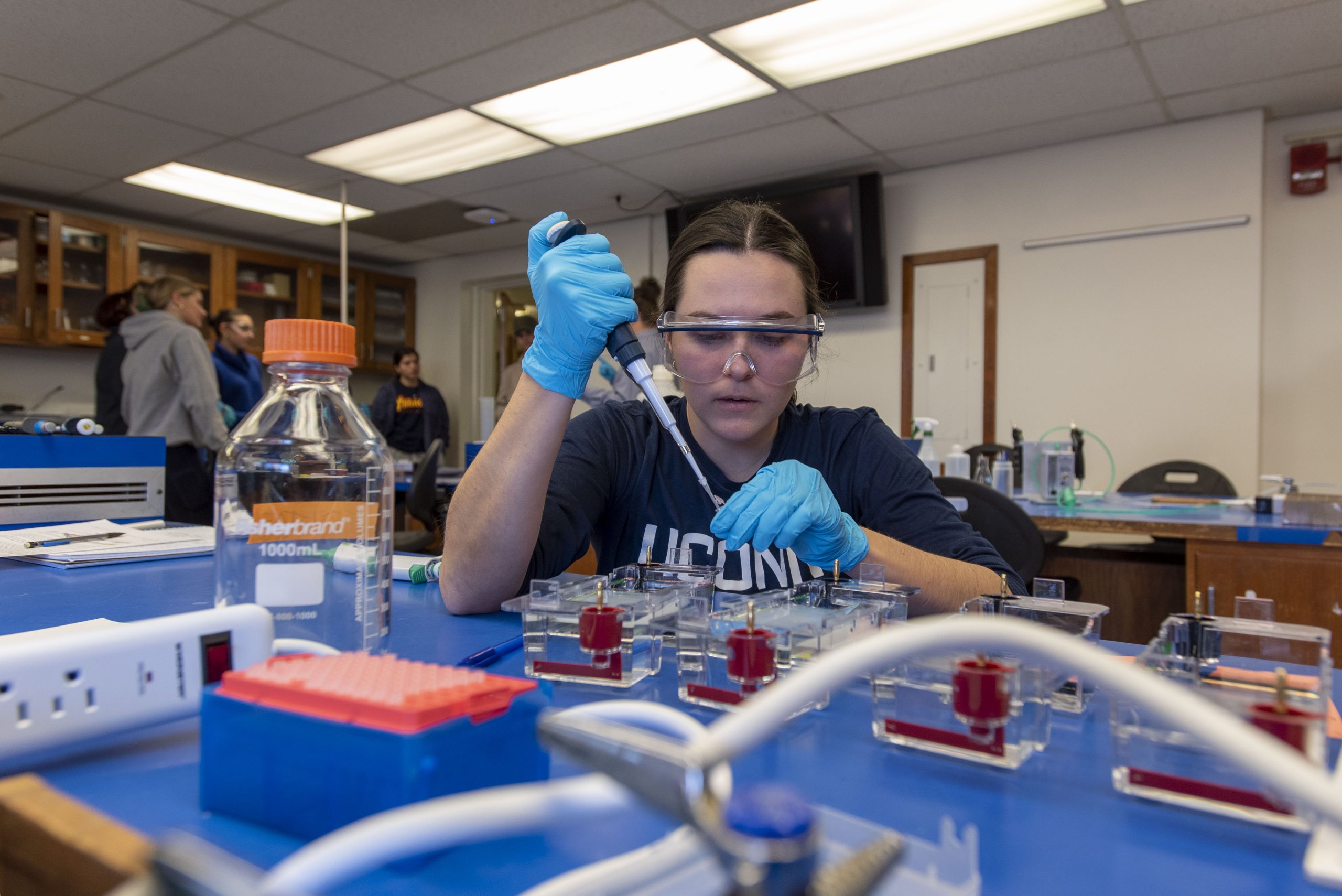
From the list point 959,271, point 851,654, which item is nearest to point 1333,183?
point 959,271

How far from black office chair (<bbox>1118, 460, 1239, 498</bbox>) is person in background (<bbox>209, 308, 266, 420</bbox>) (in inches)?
164

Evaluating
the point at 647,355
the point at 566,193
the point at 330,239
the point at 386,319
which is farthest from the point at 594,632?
the point at 386,319

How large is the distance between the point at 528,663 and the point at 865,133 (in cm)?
358

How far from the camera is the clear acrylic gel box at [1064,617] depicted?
615 millimetres

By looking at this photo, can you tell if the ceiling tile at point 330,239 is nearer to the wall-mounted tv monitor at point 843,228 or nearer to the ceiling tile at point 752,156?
the ceiling tile at point 752,156

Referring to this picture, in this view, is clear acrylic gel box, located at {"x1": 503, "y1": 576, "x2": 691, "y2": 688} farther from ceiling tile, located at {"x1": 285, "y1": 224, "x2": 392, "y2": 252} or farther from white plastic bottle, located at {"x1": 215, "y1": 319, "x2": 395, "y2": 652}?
ceiling tile, located at {"x1": 285, "y1": 224, "x2": 392, "y2": 252}

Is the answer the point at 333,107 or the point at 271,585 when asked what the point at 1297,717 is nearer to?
the point at 271,585

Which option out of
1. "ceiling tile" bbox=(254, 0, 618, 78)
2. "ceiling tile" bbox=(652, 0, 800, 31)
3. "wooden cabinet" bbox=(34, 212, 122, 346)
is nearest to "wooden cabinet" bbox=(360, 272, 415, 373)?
"wooden cabinet" bbox=(34, 212, 122, 346)

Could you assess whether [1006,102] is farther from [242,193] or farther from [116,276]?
[116,276]


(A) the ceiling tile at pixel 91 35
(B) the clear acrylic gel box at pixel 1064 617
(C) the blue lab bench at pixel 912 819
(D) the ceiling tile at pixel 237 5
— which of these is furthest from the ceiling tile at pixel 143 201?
(B) the clear acrylic gel box at pixel 1064 617

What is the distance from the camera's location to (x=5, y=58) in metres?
→ 3.00

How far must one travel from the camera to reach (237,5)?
2635mm

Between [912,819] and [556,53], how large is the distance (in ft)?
10.0

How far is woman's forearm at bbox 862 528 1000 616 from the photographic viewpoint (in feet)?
3.25
